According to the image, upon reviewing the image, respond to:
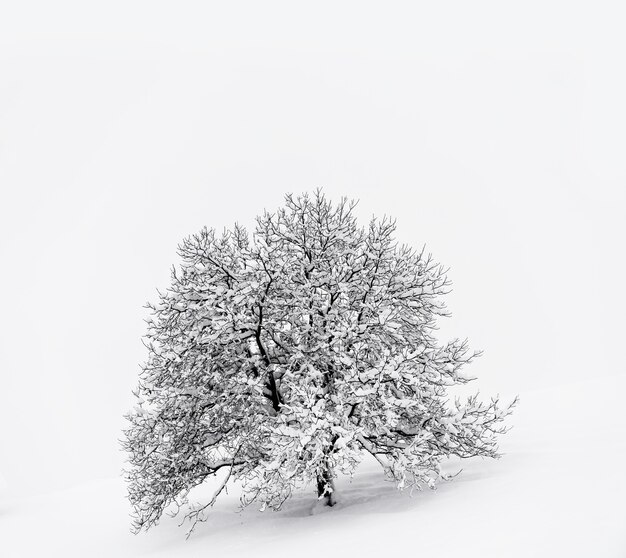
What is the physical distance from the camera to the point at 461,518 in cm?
973

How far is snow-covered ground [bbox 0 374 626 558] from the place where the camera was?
8.23 meters

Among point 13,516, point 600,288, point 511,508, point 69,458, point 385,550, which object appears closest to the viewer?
point 385,550

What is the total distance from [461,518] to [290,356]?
17.3ft

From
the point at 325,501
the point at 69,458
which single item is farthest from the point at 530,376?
the point at 325,501

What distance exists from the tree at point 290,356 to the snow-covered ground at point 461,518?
33.2 inches

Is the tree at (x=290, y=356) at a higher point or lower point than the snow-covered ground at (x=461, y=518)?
higher

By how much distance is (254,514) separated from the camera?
49.7 ft

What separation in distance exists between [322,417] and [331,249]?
15.0 feet

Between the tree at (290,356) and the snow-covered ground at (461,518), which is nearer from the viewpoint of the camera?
the snow-covered ground at (461,518)

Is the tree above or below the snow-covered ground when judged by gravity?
above

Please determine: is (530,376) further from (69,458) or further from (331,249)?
(331,249)

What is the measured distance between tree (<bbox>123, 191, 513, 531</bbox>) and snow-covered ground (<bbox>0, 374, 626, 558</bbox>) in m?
0.84

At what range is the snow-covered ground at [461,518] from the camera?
27.0 feet

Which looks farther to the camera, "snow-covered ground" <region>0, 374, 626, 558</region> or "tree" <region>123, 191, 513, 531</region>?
"tree" <region>123, 191, 513, 531</region>
